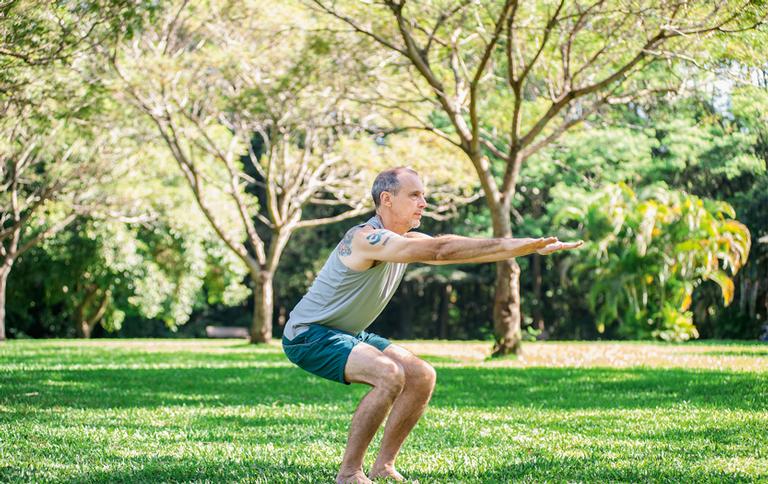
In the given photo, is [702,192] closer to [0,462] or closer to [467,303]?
[467,303]

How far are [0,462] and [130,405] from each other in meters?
4.06

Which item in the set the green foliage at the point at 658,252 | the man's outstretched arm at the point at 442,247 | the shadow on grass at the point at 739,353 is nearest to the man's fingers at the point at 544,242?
the man's outstretched arm at the point at 442,247

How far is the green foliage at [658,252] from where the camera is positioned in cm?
2420

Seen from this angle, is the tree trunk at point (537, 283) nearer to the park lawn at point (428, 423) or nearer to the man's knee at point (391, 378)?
the park lawn at point (428, 423)

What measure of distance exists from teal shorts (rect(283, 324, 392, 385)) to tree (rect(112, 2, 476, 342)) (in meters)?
14.2

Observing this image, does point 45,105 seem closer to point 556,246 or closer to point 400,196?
point 400,196

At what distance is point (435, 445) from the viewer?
720 cm

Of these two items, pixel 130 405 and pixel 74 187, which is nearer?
pixel 130 405

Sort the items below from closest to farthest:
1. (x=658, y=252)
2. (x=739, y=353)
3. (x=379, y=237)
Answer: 1. (x=379, y=237)
2. (x=739, y=353)
3. (x=658, y=252)

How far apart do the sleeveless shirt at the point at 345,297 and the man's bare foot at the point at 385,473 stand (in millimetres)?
807

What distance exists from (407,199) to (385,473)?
5.23ft

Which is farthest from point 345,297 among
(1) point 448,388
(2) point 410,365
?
(1) point 448,388

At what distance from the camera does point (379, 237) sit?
513 centimetres

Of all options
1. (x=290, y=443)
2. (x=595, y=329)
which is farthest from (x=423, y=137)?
(x=290, y=443)
